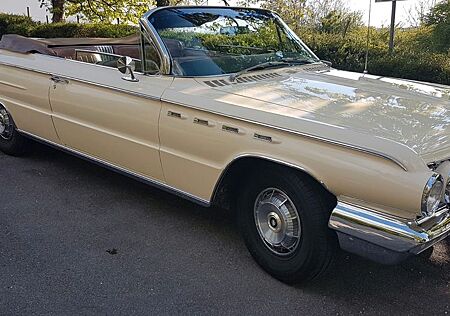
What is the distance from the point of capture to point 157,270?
316cm

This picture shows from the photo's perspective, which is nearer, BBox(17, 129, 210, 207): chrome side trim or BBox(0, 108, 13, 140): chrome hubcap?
BBox(17, 129, 210, 207): chrome side trim

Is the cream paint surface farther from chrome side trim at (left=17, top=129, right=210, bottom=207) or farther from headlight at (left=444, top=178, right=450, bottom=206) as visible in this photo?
headlight at (left=444, top=178, right=450, bottom=206)

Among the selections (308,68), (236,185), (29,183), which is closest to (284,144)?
(236,185)

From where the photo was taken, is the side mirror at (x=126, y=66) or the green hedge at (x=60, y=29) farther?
the green hedge at (x=60, y=29)

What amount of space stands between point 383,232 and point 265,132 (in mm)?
863

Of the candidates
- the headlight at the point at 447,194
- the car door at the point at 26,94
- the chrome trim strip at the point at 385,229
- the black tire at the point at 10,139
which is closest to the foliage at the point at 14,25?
the black tire at the point at 10,139

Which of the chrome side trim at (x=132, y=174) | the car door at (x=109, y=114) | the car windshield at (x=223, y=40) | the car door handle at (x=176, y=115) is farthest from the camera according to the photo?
Answer: the car windshield at (x=223, y=40)

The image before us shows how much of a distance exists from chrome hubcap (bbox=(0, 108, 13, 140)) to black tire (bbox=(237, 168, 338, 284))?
320 centimetres

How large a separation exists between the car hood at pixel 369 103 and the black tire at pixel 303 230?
384mm

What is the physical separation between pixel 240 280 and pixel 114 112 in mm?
1633

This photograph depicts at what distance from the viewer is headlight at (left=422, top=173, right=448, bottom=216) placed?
233 cm

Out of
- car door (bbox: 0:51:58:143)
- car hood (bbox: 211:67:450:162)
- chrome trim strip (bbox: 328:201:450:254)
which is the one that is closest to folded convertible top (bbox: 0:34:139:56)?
car door (bbox: 0:51:58:143)

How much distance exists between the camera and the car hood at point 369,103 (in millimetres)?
2609

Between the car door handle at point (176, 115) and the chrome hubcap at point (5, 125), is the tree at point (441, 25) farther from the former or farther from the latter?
the chrome hubcap at point (5, 125)
